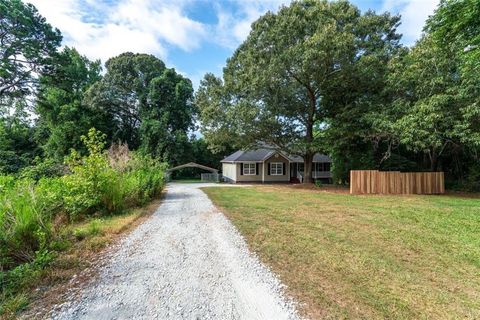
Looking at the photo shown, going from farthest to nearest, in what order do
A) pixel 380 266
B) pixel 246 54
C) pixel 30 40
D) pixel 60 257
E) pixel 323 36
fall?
pixel 30 40 → pixel 246 54 → pixel 323 36 → pixel 60 257 → pixel 380 266

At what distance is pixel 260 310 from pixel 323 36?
578 inches

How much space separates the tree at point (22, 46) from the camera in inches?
753

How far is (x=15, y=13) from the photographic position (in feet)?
61.9

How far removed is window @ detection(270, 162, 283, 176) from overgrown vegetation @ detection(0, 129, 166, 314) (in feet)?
56.2

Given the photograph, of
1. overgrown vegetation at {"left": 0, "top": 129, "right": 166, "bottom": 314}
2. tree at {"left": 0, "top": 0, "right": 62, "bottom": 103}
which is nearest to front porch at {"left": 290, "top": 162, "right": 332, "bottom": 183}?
overgrown vegetation at {"left": 0, "top": 129, "right": 166, "bottom": 314}

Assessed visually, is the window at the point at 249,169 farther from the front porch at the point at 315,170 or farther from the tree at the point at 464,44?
the tree at the point at 464,44

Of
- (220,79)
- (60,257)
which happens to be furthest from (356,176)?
(60,257)

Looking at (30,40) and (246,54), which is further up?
(30,40)

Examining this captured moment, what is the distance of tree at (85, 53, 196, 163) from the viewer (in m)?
29.4

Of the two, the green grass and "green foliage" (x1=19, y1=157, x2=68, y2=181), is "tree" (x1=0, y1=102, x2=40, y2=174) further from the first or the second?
the green grass

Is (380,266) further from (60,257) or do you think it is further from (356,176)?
(356,176)

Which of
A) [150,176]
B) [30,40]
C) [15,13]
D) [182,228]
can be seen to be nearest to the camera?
[182,228]

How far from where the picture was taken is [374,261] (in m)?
4.30

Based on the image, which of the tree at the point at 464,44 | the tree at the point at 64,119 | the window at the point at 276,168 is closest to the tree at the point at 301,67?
the tree at the point at 464,44
